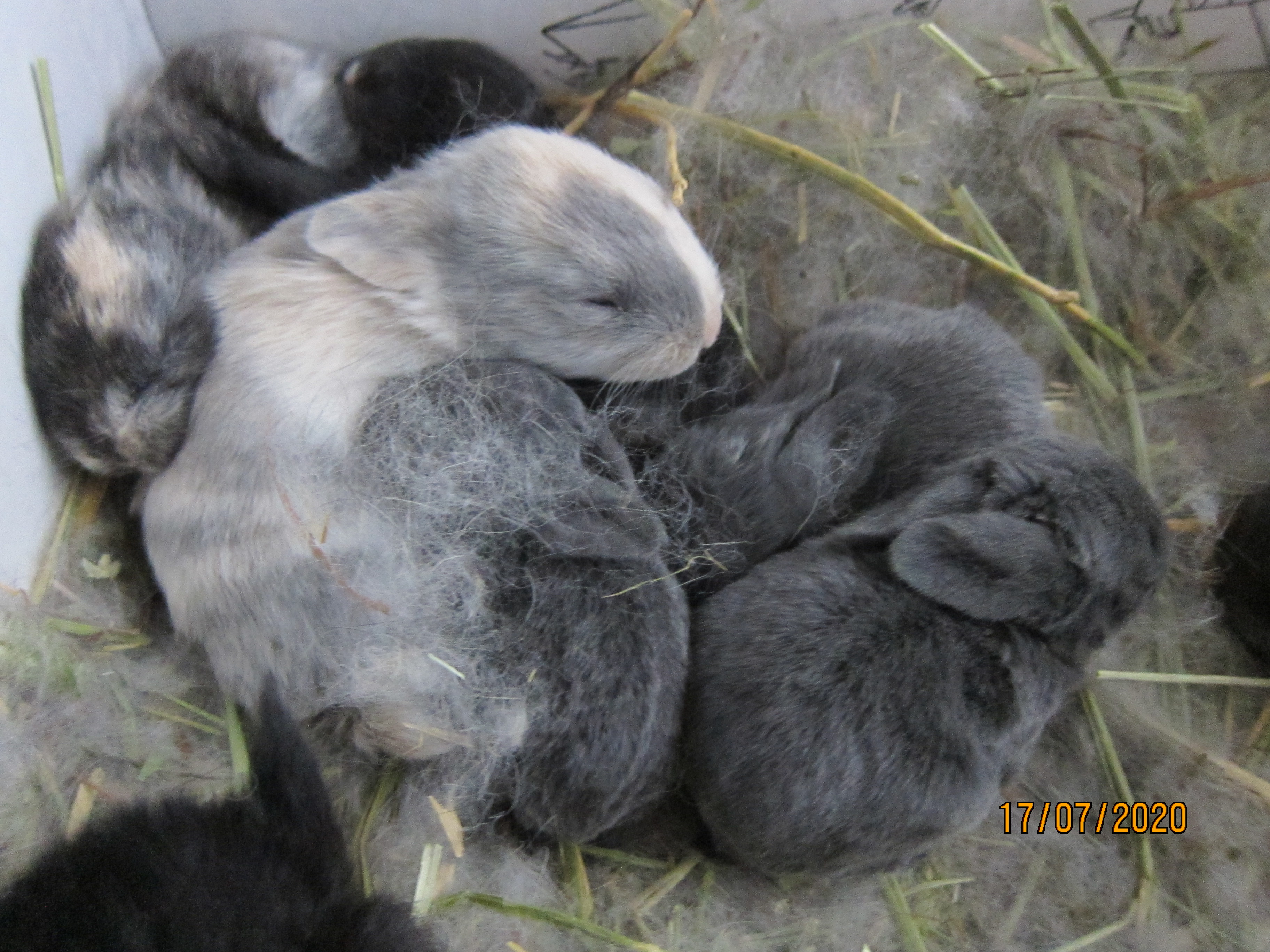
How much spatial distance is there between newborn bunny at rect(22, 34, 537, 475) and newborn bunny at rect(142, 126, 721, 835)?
4.0 inches

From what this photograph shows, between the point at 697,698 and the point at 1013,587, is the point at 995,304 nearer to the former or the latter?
the point at 1013,587

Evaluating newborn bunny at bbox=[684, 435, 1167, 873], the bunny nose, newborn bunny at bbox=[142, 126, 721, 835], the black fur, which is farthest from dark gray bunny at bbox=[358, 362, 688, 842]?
the black fur

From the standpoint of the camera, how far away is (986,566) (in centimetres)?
164

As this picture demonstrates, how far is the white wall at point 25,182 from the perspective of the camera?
1.62m

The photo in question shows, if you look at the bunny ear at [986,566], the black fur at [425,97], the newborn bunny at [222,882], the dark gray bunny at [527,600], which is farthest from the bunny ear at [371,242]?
the bunny ear at [986,566]

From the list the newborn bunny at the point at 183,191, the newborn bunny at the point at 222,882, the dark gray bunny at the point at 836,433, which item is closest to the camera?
the newborn bunny at the point at 222,882

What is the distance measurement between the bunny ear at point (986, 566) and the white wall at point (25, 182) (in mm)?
1517

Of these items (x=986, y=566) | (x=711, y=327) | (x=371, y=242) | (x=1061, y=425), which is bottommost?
(x=1061, y=425)

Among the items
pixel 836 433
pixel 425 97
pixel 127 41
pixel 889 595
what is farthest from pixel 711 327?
pixel 127 41

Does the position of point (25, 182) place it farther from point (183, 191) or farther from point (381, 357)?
point (381, 357)
